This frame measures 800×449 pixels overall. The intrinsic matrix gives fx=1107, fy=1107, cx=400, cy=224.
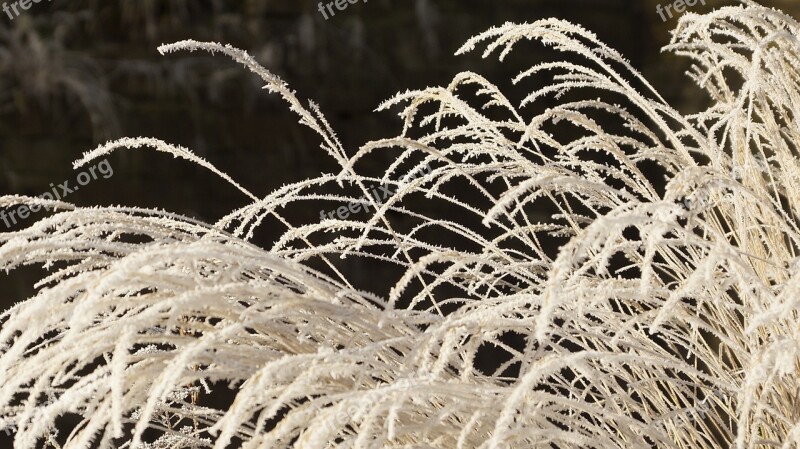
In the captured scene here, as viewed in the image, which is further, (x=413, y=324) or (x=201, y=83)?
(x=201, y=83)

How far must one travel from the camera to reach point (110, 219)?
0.77 m

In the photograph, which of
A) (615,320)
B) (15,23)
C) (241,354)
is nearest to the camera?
(241,354)

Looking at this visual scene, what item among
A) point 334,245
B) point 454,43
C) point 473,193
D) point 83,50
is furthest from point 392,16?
point 334,245

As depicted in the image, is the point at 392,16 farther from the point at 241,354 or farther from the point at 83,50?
the point at 241,354

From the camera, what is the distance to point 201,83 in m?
2.66

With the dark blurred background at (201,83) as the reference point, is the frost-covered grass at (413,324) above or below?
below

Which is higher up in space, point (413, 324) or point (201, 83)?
point (201, 83)

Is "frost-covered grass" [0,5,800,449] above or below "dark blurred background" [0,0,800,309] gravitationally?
below

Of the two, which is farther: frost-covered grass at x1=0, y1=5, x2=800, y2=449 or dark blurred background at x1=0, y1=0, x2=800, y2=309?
dark blurred background at x1=0, y1=0, x2=800, y2=309

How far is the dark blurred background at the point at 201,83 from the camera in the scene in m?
2.54

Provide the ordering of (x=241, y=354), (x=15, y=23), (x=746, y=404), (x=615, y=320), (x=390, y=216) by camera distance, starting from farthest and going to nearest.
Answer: (x=390, y=216) < (x=15, y=23) < (x=615, y=320) < (x=241, y=354) < (x=746, y=404)

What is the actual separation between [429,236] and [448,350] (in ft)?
7.34

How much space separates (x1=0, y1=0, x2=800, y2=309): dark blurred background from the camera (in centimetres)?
254

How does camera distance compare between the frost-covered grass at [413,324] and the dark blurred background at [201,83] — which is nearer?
the frost-covered grass at [413,324]
